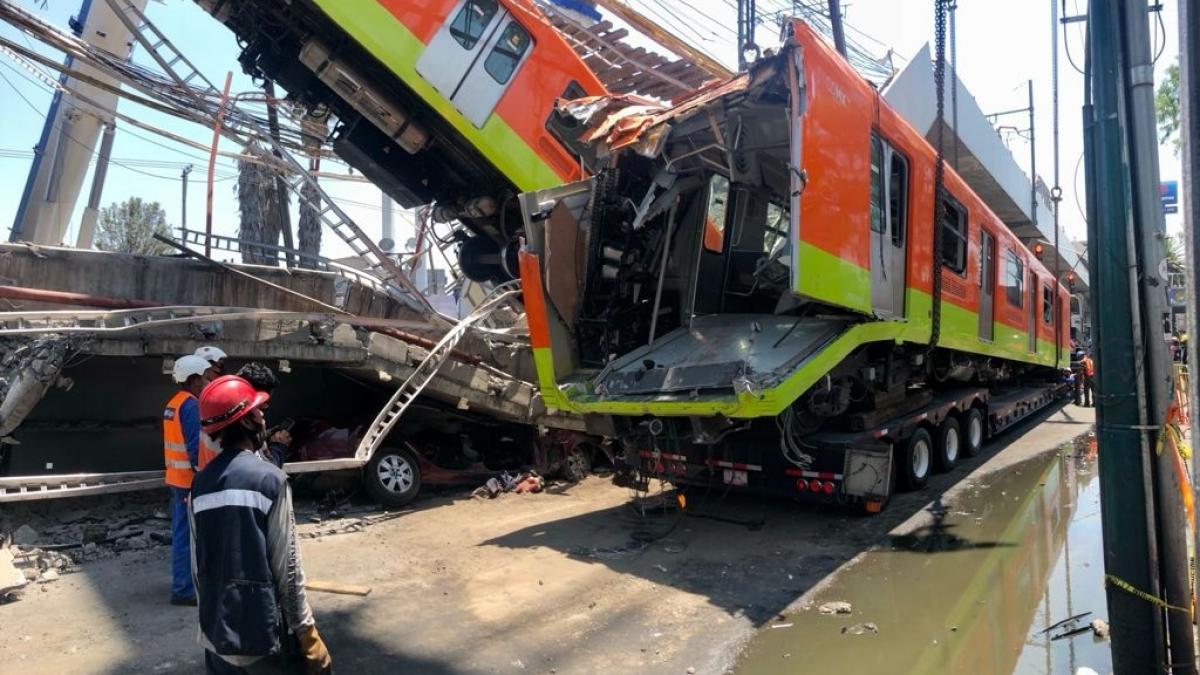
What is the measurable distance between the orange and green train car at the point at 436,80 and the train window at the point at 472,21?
0.4 inches

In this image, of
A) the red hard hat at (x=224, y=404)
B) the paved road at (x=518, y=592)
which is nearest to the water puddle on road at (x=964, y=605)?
the paved road at (x=518, y=592)

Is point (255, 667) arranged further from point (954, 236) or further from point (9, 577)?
point (954, 236)

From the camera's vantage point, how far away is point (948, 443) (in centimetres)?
871

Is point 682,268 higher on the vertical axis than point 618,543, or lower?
higher

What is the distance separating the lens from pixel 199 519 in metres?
2.32

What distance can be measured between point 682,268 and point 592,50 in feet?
16.0

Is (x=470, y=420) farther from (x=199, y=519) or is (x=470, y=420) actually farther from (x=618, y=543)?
(x=199, y=519)

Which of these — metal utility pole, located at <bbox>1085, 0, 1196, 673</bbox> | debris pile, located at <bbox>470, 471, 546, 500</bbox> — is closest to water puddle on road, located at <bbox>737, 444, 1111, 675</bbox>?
metal utility pole, located at <bbox>1085, 0, 1196, 673</bbox>

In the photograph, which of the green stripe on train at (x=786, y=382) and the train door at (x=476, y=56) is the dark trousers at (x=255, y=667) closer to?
the green stripe on train at (x=786, y=382)

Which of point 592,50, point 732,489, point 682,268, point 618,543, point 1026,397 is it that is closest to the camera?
point 618,543

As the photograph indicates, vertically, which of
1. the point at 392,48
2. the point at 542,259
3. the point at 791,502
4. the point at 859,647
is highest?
the point at 392,48

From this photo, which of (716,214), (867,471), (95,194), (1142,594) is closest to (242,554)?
(1142,594)

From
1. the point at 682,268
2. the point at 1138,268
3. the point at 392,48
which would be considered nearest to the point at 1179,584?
the point at 1138,268

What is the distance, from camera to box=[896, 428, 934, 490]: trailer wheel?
745 centimetres
